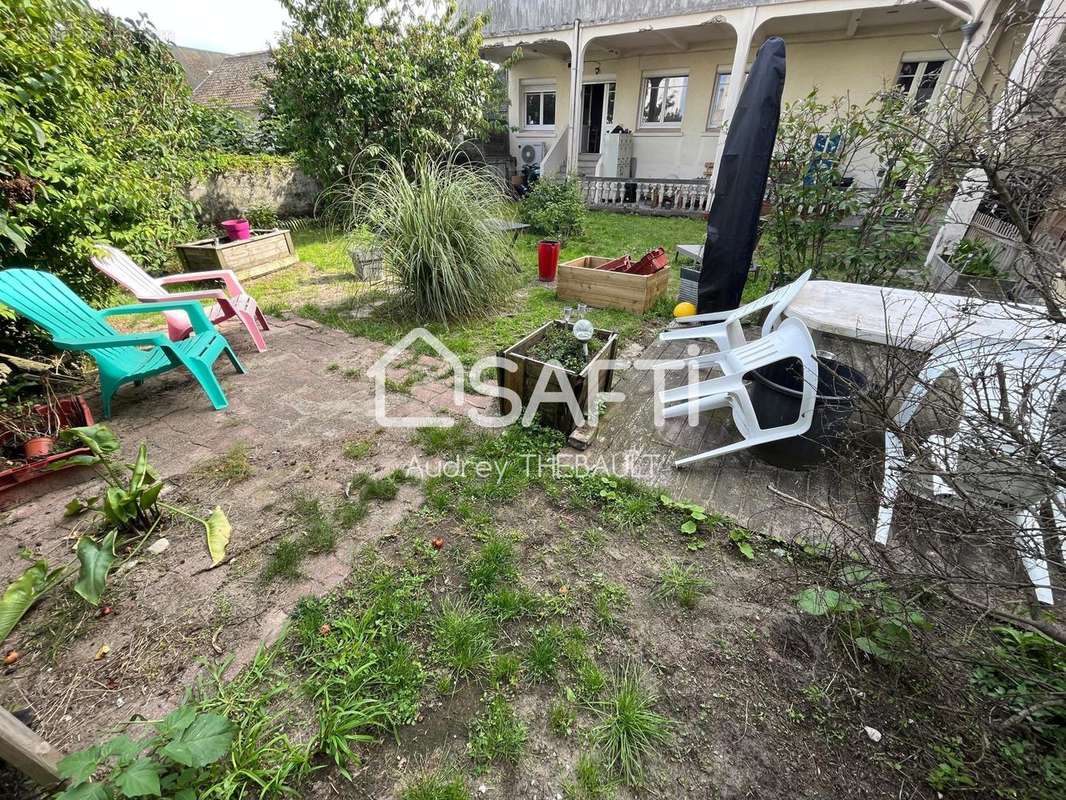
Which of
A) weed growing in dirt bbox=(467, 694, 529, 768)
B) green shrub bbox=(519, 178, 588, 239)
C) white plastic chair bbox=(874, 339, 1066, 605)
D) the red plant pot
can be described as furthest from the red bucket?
white plastic chair bbox=(874, 339, 1066, 605)

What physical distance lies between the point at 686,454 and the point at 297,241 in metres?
7.89

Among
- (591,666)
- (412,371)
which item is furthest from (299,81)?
(591,666)

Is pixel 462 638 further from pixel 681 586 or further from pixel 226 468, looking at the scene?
pixel 226 468

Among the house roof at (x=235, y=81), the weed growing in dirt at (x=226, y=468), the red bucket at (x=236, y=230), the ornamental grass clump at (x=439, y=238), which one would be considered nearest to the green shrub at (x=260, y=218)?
the red bucket at (x=236, y=230)

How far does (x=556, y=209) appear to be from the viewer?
7.28 meters

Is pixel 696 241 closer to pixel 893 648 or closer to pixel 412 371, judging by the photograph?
pixel 412 371

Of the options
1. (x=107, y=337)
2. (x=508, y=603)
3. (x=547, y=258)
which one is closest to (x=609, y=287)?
(x=547, y=258)

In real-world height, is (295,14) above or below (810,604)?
above

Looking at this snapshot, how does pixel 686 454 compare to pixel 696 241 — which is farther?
pixel 696 241

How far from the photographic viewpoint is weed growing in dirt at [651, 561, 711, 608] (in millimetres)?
1848

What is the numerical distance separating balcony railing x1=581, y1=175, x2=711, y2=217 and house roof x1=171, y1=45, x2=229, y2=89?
23.9 metres

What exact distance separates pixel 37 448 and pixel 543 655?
296cm

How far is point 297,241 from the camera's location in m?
7.75

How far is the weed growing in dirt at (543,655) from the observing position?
159cm
